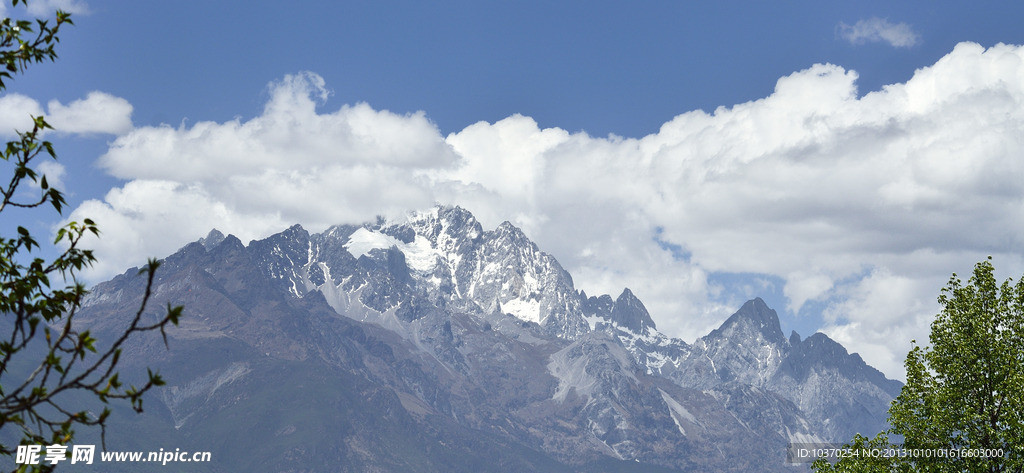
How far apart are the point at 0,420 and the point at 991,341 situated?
139ft

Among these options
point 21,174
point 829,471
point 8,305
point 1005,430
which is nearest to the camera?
point 21,174

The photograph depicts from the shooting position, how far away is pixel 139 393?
1483 cm

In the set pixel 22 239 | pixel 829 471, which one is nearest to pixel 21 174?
pixel 22 239

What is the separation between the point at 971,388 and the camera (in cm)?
4275

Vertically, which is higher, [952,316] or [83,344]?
[952,316]

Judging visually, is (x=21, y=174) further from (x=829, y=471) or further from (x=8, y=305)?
(x=829, y=471)

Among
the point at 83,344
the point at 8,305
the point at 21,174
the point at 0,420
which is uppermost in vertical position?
the point at 21,174

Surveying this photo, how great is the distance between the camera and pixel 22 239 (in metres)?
17.0

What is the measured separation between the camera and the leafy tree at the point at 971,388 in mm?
41156

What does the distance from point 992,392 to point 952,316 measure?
13.7ft

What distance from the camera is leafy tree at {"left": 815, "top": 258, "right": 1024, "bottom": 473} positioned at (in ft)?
135

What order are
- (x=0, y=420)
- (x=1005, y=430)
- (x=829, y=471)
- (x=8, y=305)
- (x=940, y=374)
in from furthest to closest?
(x=829, y=471) < (x=940, y=374) < (x=1005, y=430) < (x=8, y=305) < (x=0, y=420)

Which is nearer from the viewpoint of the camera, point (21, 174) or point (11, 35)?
point (21, 174)

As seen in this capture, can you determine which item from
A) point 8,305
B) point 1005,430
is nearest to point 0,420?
point 8,305
